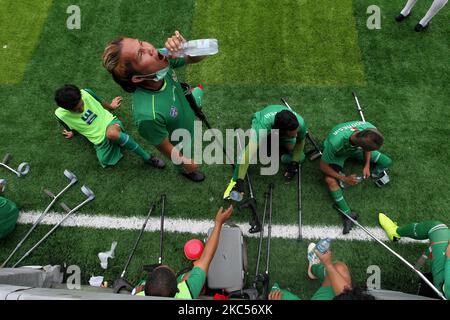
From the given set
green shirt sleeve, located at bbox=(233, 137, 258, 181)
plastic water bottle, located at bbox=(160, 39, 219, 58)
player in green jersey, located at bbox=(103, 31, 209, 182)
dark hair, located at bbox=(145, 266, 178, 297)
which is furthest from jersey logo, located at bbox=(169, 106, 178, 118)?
dark hair, located at bbox=(145, 266, 178, 297)

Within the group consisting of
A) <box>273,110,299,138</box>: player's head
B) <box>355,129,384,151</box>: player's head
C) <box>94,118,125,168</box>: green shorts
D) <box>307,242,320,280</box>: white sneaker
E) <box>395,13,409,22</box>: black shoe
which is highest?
<box>395,13,409,22</box>: black shoe

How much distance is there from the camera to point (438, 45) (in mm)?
6105

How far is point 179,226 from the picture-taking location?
490 cm

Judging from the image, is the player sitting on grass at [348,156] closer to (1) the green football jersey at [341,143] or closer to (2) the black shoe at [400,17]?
(1) the green football jersey at [341,143]

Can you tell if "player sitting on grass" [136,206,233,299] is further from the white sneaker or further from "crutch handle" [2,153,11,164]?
"crutch handle" [2,153,11,164]

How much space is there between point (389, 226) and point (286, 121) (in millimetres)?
2186

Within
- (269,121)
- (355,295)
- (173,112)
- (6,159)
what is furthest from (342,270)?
(6,159)

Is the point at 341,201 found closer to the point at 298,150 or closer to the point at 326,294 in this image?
the point at 298,150

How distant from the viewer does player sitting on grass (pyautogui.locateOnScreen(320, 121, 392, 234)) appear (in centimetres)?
418

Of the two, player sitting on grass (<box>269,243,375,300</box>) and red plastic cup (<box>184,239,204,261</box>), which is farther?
red plastic cup (<box>184,239,204,261</box>)

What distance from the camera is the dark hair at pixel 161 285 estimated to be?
3.15 metres

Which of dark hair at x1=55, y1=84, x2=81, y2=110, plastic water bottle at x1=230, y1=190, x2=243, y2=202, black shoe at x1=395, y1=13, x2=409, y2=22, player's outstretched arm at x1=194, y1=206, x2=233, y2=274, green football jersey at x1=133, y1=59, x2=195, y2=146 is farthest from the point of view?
black shoe at x1=395, y1=13, x2=409, y2=22

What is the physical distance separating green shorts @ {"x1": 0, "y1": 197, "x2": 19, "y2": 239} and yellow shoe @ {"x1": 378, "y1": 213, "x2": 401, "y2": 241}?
539 cm

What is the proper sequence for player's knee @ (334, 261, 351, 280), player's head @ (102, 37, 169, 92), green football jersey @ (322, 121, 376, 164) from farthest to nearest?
green football jersey @ (322, 121, 376, 164) → player's knee @ (334, 261, 351, 280) → player's head @ (102, 37, 169, 92)
